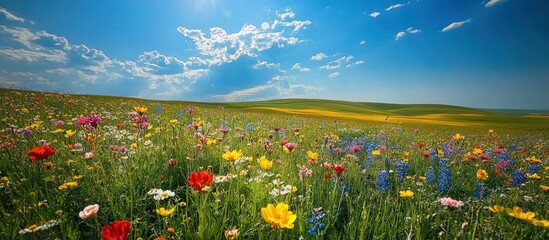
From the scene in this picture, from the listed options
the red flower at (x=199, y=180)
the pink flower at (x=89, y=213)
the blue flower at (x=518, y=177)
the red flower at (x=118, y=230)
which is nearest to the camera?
the red flower at (x=118, y=230)

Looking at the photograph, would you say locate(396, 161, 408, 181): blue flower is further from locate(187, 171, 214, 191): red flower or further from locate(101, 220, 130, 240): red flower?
locate(101, 220, 130, 240): red flower

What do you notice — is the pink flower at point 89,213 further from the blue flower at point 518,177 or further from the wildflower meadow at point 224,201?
the blue flower at point 518,177

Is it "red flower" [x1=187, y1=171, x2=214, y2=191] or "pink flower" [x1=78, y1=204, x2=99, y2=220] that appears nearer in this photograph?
"pink flower" [x1=78, y1=204, x2=99, y2=220]

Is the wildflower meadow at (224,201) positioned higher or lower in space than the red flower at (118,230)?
lower

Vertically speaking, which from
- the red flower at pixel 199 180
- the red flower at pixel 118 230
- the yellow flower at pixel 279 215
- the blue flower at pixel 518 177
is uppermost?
the red flower at pixel 199 180

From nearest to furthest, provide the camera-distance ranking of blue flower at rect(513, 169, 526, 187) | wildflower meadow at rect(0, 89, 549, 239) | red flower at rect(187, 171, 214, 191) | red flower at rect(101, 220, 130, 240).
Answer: red flower at rect(101, 220, 130, 240) < red flower at rect(187, 171, 214, 191) < wildflower meadow at rect(0, 89, 549, 239) < blue flower at rect(513, 169, 526, 187)

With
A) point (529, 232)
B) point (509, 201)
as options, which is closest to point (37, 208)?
point (529, 232)

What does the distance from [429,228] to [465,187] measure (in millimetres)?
2110

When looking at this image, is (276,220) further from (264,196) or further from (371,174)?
(371,174)

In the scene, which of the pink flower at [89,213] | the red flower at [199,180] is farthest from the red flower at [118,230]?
the red flower at [199,180]

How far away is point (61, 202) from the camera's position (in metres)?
2.45

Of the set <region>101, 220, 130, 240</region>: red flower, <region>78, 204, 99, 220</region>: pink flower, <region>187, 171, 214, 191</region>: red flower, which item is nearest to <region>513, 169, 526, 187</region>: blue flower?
<region>187, 171, 214, 191</region>: red flower

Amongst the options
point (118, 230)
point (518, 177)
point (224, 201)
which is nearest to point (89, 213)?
point (118, 230)

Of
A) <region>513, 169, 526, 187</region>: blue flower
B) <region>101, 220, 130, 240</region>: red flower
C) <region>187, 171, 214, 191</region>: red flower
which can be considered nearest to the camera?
<region>101, 220, 130, 240</region>: red flower
